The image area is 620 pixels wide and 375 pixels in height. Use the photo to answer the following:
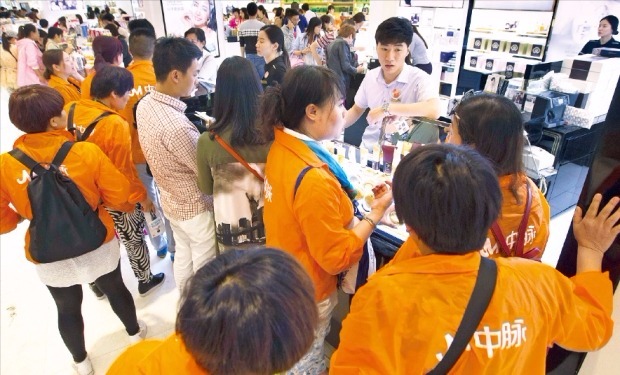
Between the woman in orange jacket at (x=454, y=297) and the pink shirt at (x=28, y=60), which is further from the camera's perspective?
the pink shirt at (x=28, y=60)

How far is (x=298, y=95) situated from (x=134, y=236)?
5.82 feet

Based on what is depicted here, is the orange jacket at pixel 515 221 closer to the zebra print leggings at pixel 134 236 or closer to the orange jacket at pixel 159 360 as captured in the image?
the orange jacket at pixel 159 360

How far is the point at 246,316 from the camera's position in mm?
642

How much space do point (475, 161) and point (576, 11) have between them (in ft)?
20.7

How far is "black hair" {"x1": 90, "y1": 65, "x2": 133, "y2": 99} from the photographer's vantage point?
2.35 meters

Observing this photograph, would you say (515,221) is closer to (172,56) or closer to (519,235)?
(519,235)

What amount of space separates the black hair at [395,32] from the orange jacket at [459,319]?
173cm

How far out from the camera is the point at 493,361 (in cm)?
85

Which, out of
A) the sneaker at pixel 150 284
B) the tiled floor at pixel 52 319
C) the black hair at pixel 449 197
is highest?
the black hair at pixel 449 197

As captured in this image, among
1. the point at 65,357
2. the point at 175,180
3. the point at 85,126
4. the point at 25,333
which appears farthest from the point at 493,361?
the point at 25,333

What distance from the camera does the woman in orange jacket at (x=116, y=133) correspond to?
2215 millimetres

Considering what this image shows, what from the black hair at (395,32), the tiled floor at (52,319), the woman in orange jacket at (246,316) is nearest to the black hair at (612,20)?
the tiled floor at (52,319)

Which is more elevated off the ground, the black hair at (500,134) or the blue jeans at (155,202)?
the black hair at (500,134)

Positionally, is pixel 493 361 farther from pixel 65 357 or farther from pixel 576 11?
pixel 576 11
